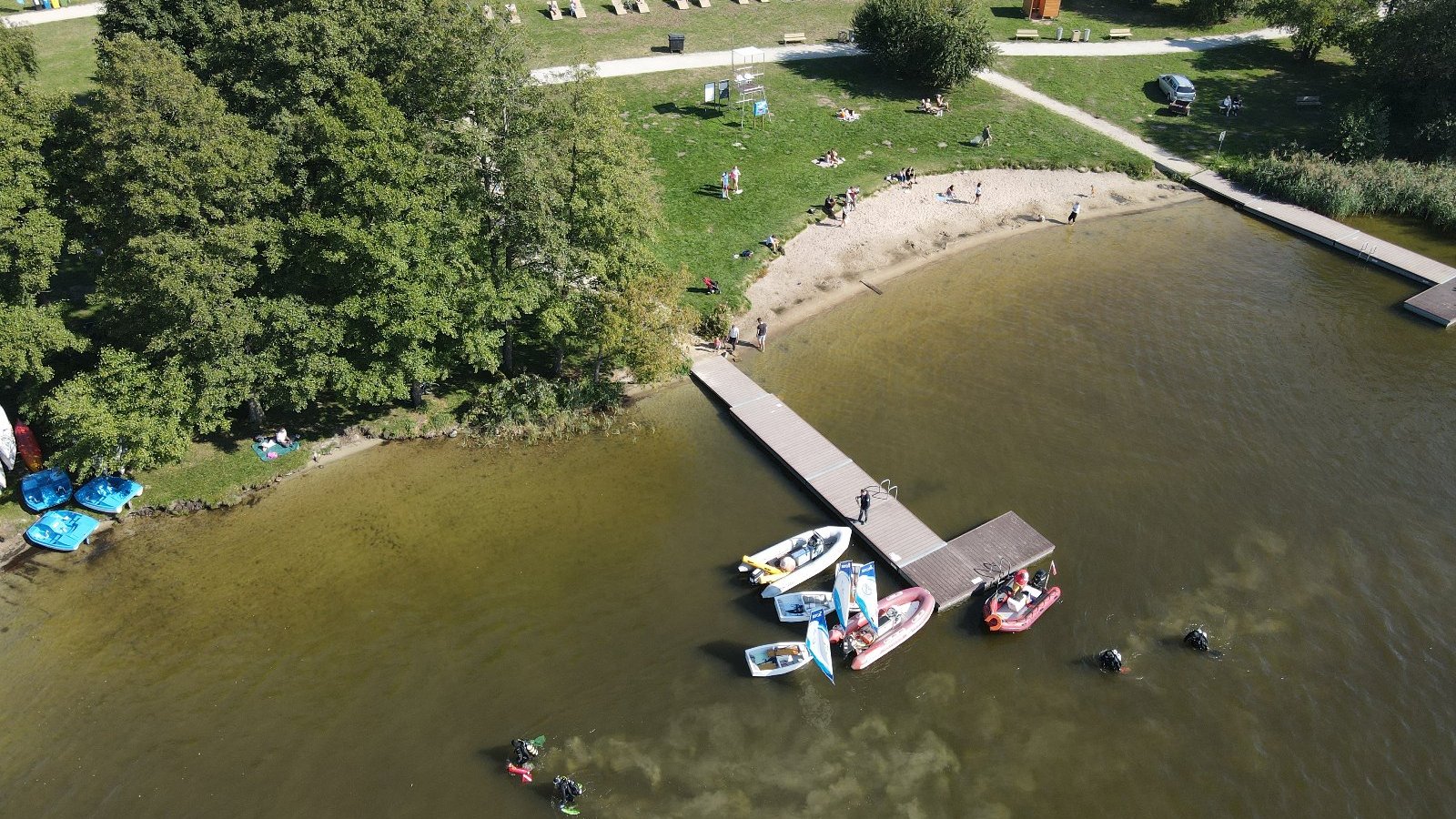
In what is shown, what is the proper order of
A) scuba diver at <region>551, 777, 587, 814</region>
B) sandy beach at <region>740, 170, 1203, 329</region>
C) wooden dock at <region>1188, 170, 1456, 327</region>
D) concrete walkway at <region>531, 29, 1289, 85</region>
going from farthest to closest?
1. concrete walkway at <region>531, 29, 1289, 85</region>
2. sandy beach at <region>740, 170, 1203, 329</region>
3. wooden dock at <region>1188, 170, 1456, 327</region>
4. scuba diver at <region>551, 777, 587, 814</region>

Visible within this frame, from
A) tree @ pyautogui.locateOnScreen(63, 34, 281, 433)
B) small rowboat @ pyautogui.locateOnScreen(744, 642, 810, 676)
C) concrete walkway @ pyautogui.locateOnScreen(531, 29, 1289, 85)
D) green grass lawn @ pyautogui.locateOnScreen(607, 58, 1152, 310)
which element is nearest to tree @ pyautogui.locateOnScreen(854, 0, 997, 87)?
green grass lawn @ pyautogui.locateOnScreen(607, 58, 1152, 310)

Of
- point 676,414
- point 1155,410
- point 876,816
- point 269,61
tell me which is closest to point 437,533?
point 676,414

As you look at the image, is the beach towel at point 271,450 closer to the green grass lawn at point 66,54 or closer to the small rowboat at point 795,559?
the small rowboat at point 795,559

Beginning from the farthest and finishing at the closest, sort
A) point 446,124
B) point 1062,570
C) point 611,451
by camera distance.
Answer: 1. point 611,451
2. point 446,124
3. point 1062,570

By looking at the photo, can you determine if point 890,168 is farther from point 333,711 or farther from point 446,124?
point 333,711

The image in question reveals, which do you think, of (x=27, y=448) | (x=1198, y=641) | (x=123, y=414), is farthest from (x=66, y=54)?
(x=1198, y=641)

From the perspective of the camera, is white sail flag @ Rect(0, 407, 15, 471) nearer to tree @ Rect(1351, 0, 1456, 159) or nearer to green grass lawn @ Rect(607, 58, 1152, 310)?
green grass lawn @ Rect(607, 58, 1152, 310)
